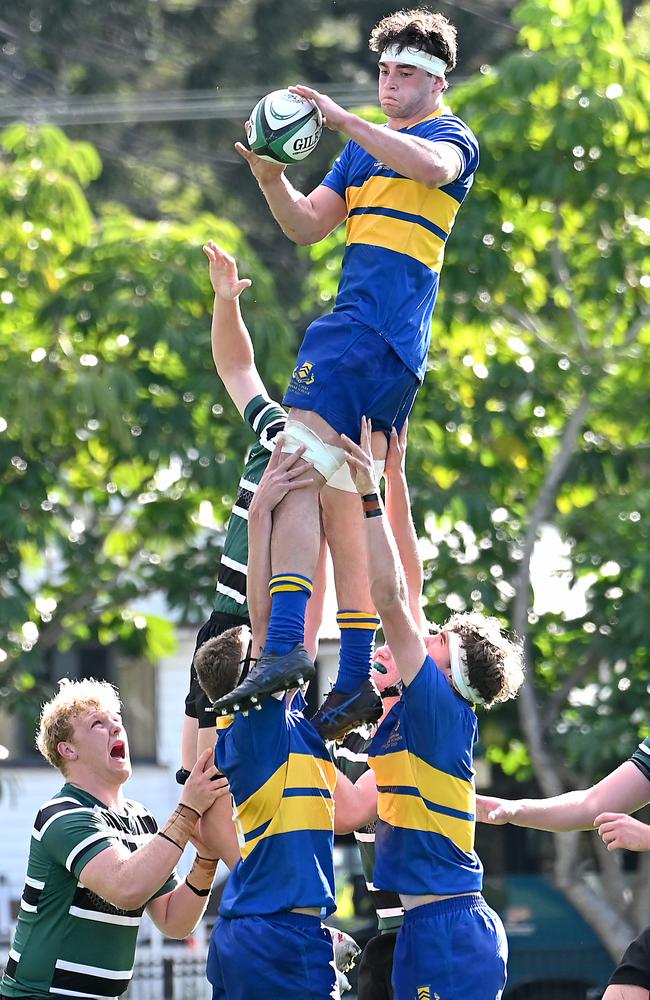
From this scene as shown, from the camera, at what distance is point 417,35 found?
15.9 feet

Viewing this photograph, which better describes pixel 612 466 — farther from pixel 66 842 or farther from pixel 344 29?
pixel 344 29

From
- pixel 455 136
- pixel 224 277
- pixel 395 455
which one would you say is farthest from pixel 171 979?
pixel 455 136

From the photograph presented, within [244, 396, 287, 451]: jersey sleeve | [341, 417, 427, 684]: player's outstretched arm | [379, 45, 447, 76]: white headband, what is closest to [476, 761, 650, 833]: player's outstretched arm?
[341, 417, 427, 684]: player's outstretched arm

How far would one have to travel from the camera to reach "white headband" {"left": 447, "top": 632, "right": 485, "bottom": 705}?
4.70m

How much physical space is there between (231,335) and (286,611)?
5.00 ft

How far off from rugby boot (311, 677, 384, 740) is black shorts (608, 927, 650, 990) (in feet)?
3.97

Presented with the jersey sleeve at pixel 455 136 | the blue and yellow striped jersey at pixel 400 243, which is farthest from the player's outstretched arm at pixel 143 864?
the jersey sleeve at pixel 455 136

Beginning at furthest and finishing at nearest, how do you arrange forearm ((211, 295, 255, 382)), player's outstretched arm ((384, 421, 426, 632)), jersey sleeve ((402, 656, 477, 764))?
forearm ((211, 295, 255, 382)) → player's outstretched arm ((384, 421, 426, 632)) → jersey sleeve ((402, 656, 477, 764))

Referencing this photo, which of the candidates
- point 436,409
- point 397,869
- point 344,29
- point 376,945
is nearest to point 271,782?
point 397,869

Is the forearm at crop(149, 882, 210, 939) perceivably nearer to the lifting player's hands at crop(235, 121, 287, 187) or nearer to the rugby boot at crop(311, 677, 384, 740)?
the rugby boot at crop(311, 677, 384, 740)

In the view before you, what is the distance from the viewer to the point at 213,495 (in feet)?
36.6

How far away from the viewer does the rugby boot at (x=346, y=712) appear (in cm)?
477

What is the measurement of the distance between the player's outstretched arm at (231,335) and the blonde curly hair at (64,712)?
120 centimetres

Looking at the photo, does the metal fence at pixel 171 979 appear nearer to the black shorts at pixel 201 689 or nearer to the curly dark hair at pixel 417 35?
the black shorts at pixel 201 689
